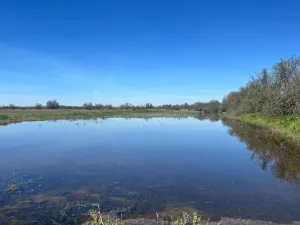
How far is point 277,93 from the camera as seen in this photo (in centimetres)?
3027

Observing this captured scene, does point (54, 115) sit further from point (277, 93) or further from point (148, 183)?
point (148, 183)

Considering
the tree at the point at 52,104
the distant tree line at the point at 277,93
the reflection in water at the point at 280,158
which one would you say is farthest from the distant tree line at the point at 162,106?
the reflection in water at the point at 280,158

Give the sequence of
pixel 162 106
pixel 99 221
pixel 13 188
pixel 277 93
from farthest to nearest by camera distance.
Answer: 1. pixel 162 106
2. pixel 277 93
3. pixel 13 188
4. pixel 99 221

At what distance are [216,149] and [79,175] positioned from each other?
891 centimetres

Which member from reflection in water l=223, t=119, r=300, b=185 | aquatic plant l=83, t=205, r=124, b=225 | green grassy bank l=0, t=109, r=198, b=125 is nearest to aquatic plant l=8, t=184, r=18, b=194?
aquatic plant l=83, t=205, r=124, b=225

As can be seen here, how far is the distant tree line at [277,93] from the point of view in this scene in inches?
1039

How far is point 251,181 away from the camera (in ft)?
29.8

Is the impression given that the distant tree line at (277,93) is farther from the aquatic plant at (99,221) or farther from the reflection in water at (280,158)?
the aquatic plant at (99,221)

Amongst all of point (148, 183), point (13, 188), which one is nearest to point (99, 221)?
point (148, 183)

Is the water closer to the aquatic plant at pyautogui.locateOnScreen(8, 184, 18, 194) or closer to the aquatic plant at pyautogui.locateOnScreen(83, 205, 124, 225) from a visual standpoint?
the aquatic plant at pyautogui.locateOnScreen(8, 184, 18, 194)

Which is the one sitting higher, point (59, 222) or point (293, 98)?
point (293, 98)

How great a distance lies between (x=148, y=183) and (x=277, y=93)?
2648 cm

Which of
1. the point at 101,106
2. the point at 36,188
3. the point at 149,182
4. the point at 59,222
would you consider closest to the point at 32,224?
the point at 59,222

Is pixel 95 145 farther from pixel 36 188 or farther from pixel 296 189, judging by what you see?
pixel 296 189
